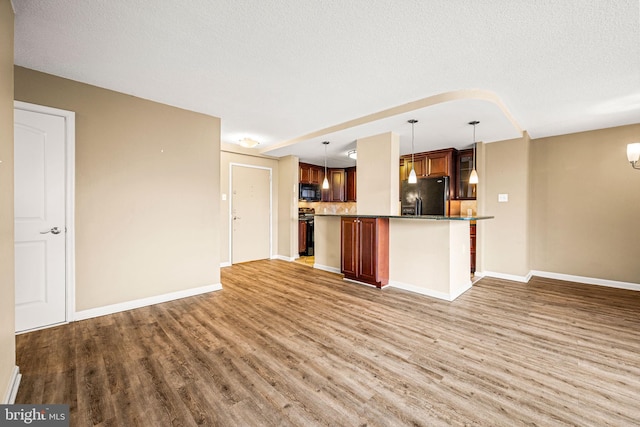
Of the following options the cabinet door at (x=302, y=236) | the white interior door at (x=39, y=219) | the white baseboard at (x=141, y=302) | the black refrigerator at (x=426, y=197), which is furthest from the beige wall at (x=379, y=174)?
the white interior door at (x=39, y=219)

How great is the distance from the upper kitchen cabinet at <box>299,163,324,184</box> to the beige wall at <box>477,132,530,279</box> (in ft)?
12.5

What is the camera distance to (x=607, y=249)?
13.8ft

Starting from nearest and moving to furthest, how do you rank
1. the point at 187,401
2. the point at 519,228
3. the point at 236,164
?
1. the point at 187,401
2. the point at 519,228
3. the point at 236,164

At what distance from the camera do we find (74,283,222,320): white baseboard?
9.42ft

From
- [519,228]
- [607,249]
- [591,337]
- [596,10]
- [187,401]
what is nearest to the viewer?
[187,401]

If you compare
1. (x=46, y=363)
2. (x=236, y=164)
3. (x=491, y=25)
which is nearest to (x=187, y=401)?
(x=46, y=363)

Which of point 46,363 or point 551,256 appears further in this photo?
point 551,256

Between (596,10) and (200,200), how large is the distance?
422cm

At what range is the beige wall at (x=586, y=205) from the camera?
13.3 ft

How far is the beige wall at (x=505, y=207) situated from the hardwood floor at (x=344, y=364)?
1.26m

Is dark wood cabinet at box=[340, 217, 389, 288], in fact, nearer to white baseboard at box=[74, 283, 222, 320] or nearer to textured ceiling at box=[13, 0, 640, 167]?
textured ceiling at box=[13, 0, 640, 167]

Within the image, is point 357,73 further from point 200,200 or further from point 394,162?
point 200,200

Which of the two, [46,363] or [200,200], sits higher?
[200,200]

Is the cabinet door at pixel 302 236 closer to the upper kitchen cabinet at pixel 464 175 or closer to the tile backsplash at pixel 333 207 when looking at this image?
the tile backsplash at pixel 333 207
